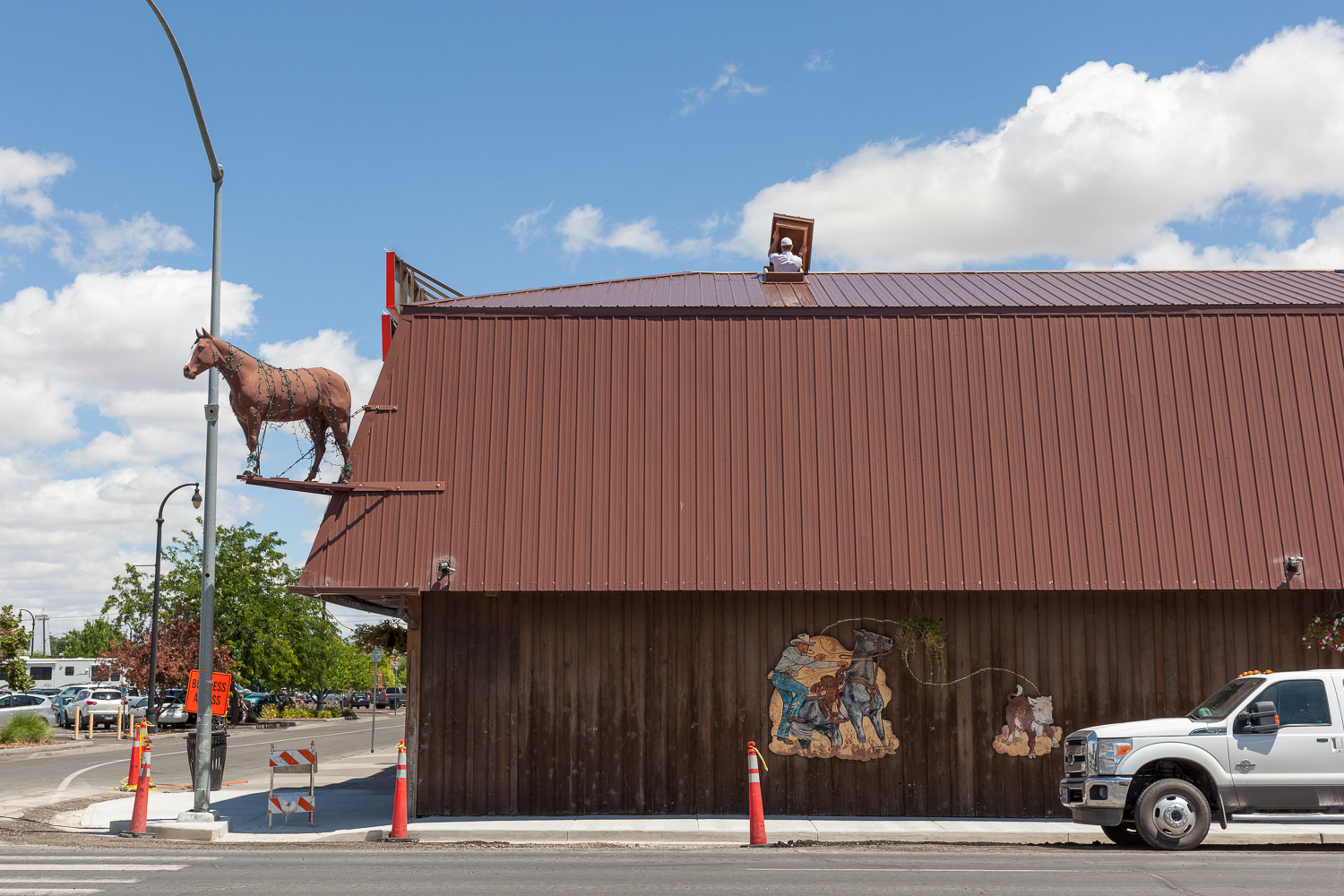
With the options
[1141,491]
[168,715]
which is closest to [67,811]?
[1141,491]

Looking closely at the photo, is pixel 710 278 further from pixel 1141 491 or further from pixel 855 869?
pixel 855 869

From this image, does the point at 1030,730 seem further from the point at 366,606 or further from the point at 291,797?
the point at 366,606

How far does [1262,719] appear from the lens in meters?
12.7

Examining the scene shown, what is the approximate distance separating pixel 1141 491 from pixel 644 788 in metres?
8.12

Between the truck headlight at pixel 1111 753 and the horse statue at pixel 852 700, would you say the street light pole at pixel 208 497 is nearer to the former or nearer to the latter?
the horse statue at pixel 852 700

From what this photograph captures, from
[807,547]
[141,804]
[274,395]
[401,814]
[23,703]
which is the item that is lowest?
[401,814]

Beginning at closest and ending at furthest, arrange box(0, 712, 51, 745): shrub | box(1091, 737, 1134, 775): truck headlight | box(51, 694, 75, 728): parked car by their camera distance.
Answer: box(1091, 737, 1134, 775): truck headlight → box(0, 712, 51, 745): shrub → box(51, 694, 75, 728): parked car

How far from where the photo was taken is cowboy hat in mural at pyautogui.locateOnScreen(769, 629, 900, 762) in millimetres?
16078

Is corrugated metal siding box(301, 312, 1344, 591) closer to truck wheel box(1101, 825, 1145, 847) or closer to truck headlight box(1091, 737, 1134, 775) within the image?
truck headlight box(1091, 737, 1134, 775)

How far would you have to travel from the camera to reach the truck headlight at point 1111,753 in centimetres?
1279

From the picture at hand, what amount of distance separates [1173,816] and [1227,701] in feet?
5.17

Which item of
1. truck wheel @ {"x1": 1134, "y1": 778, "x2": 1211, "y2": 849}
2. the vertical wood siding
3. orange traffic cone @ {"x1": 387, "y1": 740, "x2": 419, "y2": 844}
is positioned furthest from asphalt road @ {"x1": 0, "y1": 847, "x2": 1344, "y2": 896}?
the vertical wood siding

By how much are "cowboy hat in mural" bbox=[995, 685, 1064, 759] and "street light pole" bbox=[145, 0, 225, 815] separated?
35.2 ft

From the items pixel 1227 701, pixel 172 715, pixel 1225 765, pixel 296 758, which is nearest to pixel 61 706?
pixel 172 715
